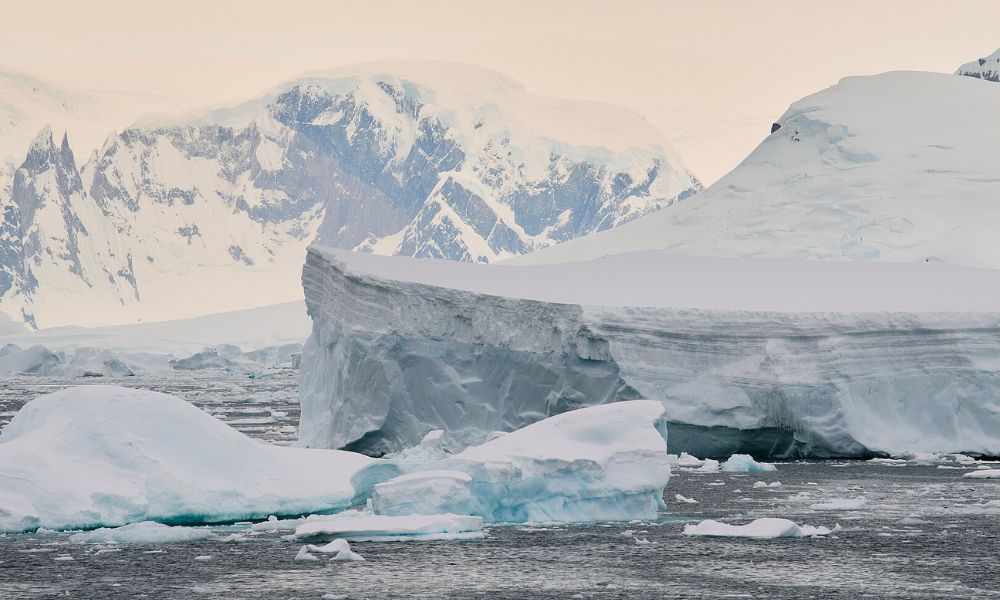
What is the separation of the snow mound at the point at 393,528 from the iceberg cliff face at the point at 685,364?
17.7 ft

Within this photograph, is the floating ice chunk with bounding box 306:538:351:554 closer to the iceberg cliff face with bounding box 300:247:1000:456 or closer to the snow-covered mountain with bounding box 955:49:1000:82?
the iceberg cliff face with bounding box 300:247:1000:456

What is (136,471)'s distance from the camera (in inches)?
425

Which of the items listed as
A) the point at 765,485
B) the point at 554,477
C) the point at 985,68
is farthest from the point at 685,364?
the point at 985,68

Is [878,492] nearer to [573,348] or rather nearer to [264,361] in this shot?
[573,348]

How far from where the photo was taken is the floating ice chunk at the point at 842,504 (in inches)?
457

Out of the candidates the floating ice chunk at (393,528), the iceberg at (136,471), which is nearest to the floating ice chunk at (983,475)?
the floating ice chunk at (393,528)

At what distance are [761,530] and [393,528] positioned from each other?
8.56 ft

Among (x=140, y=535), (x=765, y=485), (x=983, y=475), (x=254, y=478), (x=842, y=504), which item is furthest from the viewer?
(x=983, y=475)

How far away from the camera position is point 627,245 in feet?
157

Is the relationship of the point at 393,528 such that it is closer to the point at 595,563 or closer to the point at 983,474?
the point at 595,563

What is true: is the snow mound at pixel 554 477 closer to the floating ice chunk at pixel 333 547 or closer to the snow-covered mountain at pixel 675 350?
the floating ice chunk at pixel 333 547

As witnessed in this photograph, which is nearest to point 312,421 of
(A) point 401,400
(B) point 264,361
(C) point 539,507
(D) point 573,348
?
(A) point 401,400

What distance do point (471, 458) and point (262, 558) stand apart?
206 centimetres

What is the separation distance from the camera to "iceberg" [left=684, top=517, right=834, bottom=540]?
399 inches
